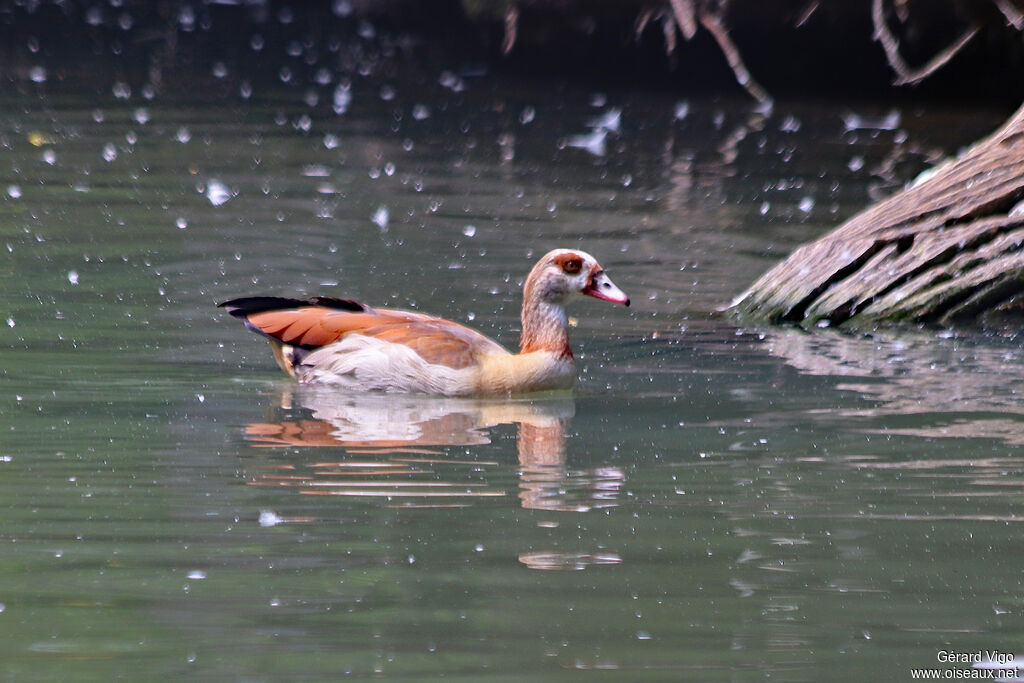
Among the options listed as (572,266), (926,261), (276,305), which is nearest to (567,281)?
(572,266)

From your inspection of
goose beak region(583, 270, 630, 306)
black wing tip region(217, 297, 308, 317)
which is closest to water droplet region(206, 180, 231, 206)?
black wing tip region(217, 297, 308, 317)

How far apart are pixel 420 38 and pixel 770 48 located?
22.2 ft

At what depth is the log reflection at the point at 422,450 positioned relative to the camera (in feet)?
21.7

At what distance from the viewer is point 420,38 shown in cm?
2927

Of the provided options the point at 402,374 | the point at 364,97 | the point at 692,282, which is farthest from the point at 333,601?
the point at 364,97

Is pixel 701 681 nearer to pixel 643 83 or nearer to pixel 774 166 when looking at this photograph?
pixel 774 166

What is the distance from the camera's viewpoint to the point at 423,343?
8.85m

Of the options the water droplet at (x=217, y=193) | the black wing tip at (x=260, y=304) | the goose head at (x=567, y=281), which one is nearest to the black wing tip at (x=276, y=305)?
the black wing tip at (x=260, y=304)

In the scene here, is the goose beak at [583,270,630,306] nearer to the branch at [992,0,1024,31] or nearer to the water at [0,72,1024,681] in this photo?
the water at [0,72,1024,681]

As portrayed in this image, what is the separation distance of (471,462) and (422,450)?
308 millimetres

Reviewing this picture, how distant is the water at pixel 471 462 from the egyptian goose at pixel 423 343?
177mm

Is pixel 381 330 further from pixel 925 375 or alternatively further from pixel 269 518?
pixel 925 375

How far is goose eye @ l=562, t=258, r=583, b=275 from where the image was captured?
30.3ft

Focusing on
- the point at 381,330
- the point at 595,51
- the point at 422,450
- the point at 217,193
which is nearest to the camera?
the point at 422,450
